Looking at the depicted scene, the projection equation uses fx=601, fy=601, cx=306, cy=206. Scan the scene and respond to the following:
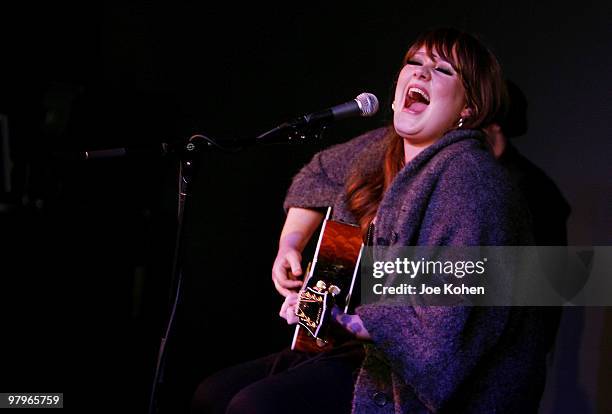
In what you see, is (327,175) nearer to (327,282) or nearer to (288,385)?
(327,282)

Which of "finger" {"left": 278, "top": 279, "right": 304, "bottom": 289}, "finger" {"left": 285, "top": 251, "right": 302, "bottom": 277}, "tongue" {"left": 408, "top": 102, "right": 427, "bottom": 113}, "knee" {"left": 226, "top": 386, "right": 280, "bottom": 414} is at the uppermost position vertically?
"tongue" {"left": 408, "top": 102, "right": 427, "bottom": 113}

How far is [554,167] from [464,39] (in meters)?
0.45

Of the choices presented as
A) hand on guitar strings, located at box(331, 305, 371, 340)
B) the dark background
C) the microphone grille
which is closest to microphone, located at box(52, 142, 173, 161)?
the microphone grille

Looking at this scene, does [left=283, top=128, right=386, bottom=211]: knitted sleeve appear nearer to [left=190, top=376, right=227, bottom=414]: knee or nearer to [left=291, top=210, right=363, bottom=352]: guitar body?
[left=291, top=210, right=363, bottom=352]: guitar body

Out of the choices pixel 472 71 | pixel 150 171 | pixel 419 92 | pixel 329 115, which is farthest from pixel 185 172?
pixel 150 171

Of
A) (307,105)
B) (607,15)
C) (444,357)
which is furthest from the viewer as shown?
(307,105)

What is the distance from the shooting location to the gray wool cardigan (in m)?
1.28

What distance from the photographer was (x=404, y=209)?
4.70 ft

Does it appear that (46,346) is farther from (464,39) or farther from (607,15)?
(607,15)

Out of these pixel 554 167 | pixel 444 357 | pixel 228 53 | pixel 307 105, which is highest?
pixel 228 53

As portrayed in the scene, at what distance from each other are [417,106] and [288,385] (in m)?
0.80

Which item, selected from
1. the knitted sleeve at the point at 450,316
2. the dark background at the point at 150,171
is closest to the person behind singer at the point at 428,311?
the knitted sleeve at the point at 450,316

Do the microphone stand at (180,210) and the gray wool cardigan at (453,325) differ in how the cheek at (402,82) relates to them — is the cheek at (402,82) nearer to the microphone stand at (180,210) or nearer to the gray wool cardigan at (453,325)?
the gray wool cardigan at (453,325)

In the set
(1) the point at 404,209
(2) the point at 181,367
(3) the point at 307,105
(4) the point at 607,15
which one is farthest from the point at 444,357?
(2) the point at 181,367
